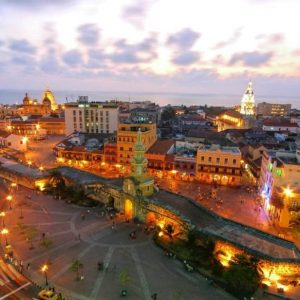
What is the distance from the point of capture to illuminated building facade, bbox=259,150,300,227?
45.7 metres

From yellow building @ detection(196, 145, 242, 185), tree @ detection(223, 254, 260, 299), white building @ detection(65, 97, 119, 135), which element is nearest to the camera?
tree @ detection(223, 254, 260, 299)

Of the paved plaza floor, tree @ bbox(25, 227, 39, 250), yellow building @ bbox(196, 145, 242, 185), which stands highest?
yellow building @ bbox(196, 145, 242, 185)

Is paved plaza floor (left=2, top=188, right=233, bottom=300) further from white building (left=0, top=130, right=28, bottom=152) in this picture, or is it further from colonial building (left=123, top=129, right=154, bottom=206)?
white building (left=0, top=130, right=28, bottom=152)

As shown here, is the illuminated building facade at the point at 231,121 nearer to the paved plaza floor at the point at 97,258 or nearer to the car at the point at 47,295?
the paved plaza floor at the point at 97,258

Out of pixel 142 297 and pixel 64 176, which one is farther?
pixel 64 176

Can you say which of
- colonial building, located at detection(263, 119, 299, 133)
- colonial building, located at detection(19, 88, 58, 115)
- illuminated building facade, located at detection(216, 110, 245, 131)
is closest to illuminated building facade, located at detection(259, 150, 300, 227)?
colonial building, located at detection(263, 119, 299, 133)

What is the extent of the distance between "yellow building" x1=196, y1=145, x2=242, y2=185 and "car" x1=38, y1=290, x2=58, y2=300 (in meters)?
44.5

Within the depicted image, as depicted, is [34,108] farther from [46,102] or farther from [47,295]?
[47,295]

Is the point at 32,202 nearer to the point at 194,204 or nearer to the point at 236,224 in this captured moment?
the point at 194,204

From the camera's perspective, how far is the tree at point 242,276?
30.8 metres

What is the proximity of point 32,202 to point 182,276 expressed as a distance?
33.1m

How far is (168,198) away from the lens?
47031 millimetres

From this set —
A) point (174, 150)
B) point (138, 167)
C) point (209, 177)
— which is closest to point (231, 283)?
point (138, 167)

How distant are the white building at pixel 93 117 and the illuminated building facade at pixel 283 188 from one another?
232 ft
